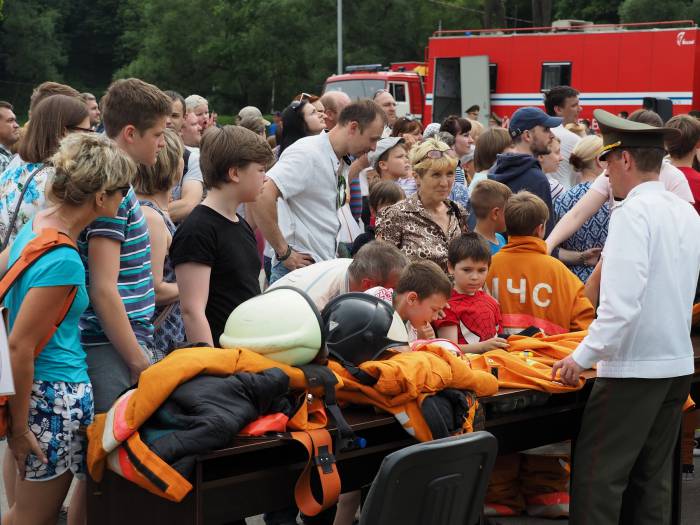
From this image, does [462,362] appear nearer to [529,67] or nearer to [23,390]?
[23,390]

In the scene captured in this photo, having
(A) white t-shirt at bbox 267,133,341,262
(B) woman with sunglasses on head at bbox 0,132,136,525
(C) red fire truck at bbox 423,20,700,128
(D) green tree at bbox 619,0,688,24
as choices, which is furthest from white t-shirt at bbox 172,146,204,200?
(D) green tree at bbox 619,0,688,24

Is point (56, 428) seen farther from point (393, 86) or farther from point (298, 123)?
point (393, 86)

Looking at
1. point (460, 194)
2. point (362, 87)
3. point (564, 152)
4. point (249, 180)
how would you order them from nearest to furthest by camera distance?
1. point (249, 180)
2. point (460, 194)
3. point (564, 152)
4. point (362, 87)

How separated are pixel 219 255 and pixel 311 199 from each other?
1652mm

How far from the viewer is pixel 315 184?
5.80m

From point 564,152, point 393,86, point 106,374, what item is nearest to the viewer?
point 106,374

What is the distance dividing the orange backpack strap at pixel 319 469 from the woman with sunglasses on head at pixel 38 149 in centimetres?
187

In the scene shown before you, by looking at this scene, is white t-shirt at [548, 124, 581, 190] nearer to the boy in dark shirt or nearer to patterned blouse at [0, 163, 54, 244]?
the boy in dark shirt

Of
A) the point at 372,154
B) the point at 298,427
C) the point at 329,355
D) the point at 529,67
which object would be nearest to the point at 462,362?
the point at 329,355

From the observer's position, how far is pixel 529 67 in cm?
2262

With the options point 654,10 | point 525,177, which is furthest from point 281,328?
point 654,10

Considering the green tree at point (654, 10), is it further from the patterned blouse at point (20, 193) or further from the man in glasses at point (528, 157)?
the patterned blouse at point (20, 193)

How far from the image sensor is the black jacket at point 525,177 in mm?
6691

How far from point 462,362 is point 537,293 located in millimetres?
1494
